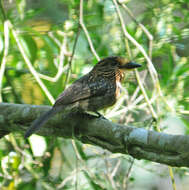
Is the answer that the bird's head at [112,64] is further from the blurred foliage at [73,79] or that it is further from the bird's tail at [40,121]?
the bird's tail at [40,121]

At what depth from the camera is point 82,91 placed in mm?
3014

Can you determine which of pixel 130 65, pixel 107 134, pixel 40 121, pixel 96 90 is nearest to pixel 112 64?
pixel 130 65

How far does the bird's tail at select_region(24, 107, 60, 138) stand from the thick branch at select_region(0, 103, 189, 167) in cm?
7

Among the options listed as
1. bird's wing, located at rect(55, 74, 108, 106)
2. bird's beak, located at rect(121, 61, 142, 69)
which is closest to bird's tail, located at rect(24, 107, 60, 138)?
bird's wing, located at rect(55, 74, 108, 106)

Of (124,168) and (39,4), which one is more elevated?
(39,4)

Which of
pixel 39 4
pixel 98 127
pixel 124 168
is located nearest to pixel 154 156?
pixel 98 127

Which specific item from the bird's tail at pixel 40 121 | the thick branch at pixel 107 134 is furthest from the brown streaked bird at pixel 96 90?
the thick branch at pixel 107 134

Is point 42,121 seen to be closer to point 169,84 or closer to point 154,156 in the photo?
point 154,156

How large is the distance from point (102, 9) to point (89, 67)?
1.85ft

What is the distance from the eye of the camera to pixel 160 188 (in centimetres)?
497

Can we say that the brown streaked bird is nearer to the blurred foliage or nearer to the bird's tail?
the bird's tail

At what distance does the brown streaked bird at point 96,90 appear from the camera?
2.88 meters

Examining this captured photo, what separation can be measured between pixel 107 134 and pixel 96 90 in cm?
92

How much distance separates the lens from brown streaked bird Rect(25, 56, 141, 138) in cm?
288
